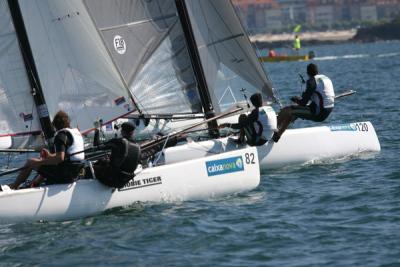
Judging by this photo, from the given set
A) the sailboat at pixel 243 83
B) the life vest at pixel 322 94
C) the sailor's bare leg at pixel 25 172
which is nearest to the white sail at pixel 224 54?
the sailboat at pixel 243 83

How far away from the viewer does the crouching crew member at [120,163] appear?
10.9m

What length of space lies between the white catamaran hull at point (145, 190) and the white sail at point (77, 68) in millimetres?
1502

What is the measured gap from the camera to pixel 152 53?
14.4m

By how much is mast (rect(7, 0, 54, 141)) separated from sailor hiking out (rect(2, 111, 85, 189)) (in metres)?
1.41

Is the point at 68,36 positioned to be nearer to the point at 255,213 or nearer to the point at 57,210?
the point at 57,210

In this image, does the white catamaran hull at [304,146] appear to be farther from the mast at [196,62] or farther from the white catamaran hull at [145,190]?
the white catamaran hull at [145,190]

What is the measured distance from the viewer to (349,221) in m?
10.1

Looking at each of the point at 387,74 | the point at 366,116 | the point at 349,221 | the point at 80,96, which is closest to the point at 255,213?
the point at 349,221

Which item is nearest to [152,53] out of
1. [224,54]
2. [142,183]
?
[224,54]

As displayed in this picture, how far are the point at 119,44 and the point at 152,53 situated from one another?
1.68 feet

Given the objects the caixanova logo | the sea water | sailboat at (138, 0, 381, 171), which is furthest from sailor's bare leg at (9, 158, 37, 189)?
sailboat at (138, 0, 381, 171)

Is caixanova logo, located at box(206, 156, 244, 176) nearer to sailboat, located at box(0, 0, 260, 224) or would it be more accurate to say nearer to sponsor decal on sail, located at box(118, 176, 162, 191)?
sailboat, located at box(0, 0, 260, 224)

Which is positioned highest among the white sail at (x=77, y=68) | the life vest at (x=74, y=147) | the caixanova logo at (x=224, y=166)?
the white sail at (x=77, y=68)

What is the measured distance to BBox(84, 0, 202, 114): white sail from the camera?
14180 millimetres
